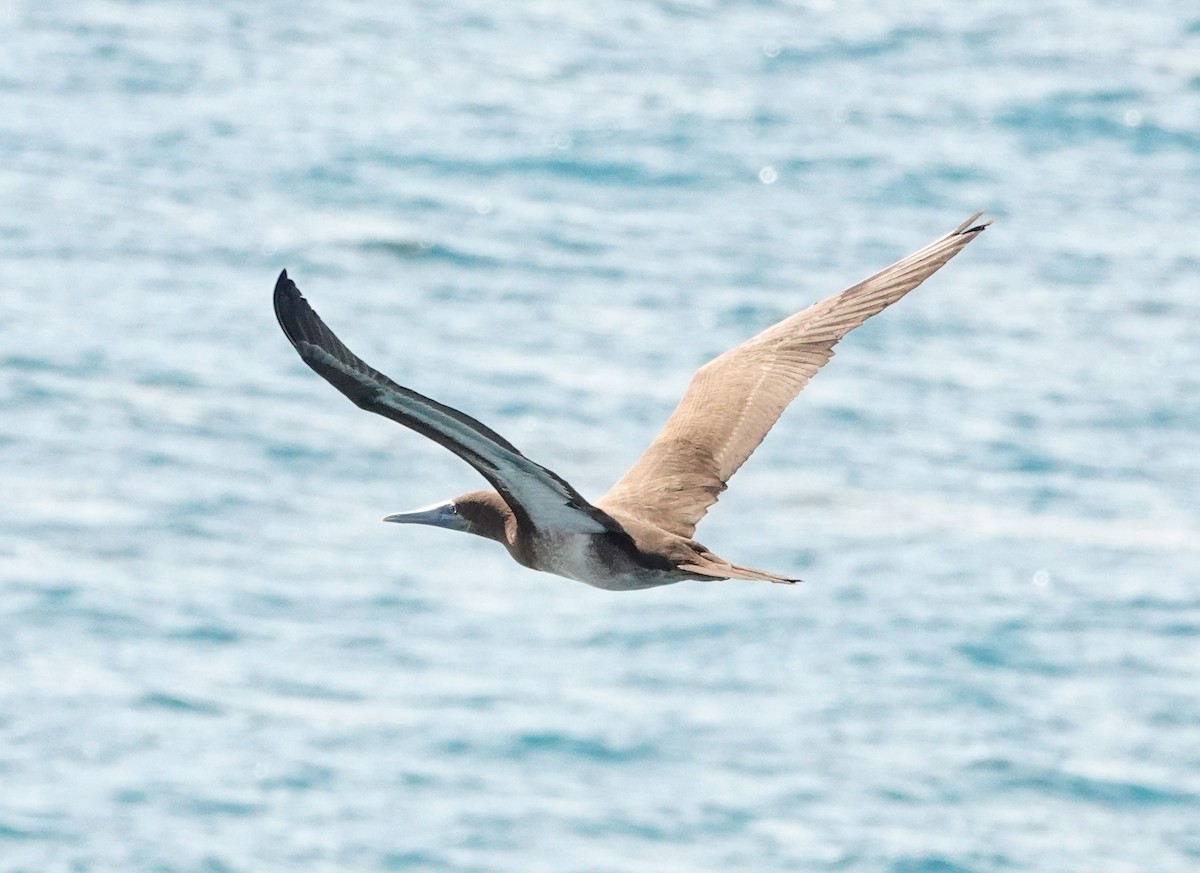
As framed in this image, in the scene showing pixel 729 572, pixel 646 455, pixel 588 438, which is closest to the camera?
pixel 729 572

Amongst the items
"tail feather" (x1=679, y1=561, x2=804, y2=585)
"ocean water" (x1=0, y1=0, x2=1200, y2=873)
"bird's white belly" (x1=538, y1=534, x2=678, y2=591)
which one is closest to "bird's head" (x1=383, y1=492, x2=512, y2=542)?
A: "bird's white belly" (x1=538, y1=534, x2=678, y2=591)

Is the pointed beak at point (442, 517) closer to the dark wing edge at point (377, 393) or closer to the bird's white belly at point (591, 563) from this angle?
the bird's white belly at point (591, 563)

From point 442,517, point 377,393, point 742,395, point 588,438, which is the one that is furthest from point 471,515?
point 588,438

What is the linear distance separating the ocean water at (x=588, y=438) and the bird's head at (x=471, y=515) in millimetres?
10131

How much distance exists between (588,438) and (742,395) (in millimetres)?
12906

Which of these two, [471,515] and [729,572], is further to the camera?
[471,515]

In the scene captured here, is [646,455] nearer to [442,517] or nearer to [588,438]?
[442,517]

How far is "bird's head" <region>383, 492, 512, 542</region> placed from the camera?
865 cm

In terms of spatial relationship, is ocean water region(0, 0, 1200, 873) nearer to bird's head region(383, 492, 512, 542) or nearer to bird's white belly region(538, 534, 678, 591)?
bird's head region(383, 492, 512, 542)

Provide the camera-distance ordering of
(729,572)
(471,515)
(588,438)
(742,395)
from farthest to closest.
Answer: (588,438), (742,395), (471,515), (729,572)

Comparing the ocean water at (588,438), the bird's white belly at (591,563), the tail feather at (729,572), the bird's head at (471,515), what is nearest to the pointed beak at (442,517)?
the bird's head at (471,515)

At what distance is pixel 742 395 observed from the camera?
30.8 ft

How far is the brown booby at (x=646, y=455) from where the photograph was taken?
6805 mm

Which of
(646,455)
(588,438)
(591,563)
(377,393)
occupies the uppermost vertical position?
(377,393)
